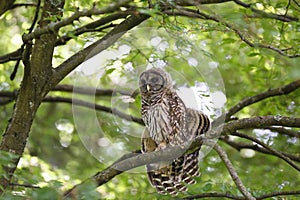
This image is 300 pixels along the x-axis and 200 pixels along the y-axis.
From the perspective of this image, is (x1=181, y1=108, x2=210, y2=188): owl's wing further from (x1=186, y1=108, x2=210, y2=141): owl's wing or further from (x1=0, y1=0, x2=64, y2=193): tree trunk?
(x1=0, y1=0, x2=64, y2=193): tree trunk

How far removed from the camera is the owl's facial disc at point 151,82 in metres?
4.61

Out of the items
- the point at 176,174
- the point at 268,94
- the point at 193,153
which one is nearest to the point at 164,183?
the point at 176,174

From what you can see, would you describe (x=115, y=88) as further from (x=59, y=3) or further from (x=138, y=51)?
(x=59, y=3)

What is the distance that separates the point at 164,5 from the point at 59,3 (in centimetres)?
94

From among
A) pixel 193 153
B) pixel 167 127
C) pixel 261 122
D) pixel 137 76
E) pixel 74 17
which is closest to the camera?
pixel 74 17

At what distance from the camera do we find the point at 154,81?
15.3 ft

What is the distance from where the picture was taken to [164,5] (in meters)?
3.43

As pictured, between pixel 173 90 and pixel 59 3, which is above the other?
pixel 59 3

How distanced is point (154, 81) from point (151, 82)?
0.03m

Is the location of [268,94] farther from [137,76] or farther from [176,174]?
[137,76]

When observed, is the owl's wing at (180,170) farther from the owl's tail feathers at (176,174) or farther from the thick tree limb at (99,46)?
the thick tree limb at (99,46)

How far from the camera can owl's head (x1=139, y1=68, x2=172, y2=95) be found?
457 cm

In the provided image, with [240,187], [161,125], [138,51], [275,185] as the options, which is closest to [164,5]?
[138,51]

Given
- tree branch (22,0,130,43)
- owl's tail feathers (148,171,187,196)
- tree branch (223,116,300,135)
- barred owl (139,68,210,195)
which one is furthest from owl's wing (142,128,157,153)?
tree branch (22,0,130,43)
